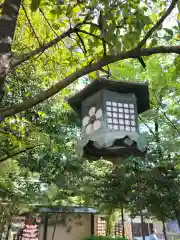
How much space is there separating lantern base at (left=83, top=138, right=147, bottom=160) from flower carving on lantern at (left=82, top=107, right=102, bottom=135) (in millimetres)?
136

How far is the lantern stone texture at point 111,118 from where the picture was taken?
6.53 feet

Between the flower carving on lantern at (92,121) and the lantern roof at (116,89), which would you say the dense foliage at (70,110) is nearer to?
the lantern roof at (116,89)

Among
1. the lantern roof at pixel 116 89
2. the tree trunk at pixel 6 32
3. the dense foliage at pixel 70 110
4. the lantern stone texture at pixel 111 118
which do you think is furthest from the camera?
the lantern roof at pixel 116 89

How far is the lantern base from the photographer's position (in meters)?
2.18

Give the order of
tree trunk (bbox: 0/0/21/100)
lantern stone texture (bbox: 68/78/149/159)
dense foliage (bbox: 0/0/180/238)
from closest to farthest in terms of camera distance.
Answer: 1. tree trunk (bbox: 0/0/21/100)
2. dense foliage (bbox: 0/0/180/238)
3. lantern stone texture (bbox: 68/78/149/159)

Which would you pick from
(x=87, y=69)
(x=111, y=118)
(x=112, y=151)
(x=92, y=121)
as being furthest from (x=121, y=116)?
(x=87, y=69)

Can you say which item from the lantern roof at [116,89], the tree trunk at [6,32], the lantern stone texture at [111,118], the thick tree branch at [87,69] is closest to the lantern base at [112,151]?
the lantern stone texture at [111,118]

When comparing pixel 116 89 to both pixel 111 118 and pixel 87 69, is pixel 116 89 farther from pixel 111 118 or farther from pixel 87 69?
pixel 87 69

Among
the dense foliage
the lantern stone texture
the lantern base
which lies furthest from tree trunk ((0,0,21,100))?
the lantern base

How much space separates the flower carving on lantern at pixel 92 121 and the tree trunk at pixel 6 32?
0.81m

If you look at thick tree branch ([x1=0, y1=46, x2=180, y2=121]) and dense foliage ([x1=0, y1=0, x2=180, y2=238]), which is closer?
thick tree branch ([x1=0, y1=46, x2=180, y2=121])

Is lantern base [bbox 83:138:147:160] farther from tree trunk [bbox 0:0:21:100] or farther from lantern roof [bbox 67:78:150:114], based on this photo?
tree trunk [bbox 0:0:21:100]

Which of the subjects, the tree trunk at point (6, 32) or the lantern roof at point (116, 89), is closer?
the tree trunk at point (6, 32)

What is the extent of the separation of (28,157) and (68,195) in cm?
258
